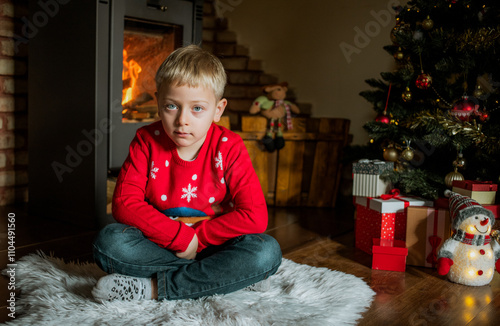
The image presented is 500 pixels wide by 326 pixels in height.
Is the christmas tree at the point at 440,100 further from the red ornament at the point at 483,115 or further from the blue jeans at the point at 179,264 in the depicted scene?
the blue jeans at the point at 179,264

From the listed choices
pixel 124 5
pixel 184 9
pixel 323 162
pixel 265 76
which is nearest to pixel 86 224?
pixel 124 5

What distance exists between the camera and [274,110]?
2.49m

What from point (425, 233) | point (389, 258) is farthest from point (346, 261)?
point (425, 233)

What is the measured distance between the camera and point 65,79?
6.49 feet

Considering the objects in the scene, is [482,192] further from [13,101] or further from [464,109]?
[13,101]

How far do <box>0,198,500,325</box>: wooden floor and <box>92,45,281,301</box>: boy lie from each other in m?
0.28

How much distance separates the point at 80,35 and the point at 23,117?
0.62 m

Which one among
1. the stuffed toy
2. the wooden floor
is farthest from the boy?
the stuffed toy

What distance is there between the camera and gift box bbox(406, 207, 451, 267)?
161 cm

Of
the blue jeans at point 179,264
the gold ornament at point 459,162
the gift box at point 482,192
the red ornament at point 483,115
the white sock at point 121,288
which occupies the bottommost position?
the white sock at point 121,288

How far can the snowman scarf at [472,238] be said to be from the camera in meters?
1.44

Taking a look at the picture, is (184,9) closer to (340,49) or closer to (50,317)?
(340,49)

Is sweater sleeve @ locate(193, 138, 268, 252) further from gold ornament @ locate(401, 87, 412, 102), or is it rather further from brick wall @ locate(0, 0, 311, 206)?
brick wall @ locate(0, 0, 311, 206)

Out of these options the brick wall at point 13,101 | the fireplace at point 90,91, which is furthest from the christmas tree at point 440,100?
the brick wall at point 13,101
